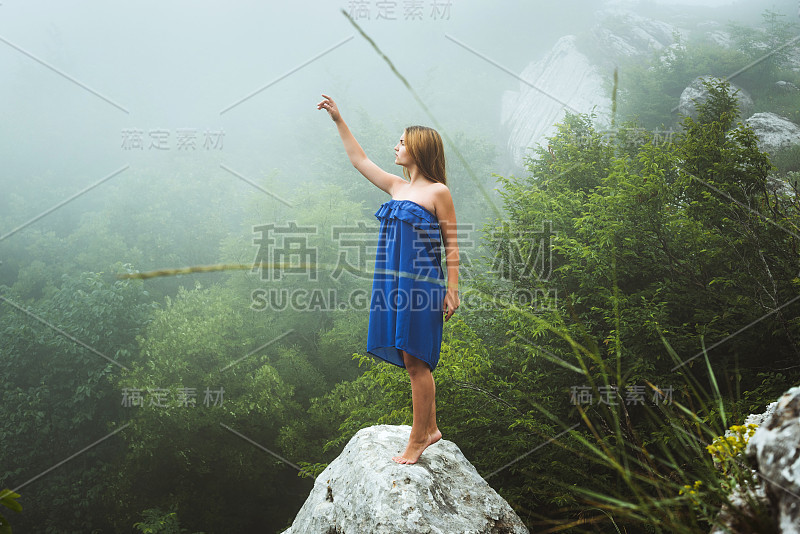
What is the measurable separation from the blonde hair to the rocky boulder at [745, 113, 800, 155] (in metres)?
12.4

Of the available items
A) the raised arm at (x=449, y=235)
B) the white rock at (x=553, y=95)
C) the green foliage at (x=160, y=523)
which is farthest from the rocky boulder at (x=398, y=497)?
the white rock at (x=553, y=95)

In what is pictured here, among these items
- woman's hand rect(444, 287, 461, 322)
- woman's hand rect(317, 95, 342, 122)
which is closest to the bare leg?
woman's hand rect(444, 287, 461, 322)

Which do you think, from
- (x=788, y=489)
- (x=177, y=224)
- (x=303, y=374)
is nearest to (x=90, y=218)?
(x=177, y=224)

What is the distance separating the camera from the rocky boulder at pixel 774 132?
11812mm

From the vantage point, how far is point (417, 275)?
2.35 metres

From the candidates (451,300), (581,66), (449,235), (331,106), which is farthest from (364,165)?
(581,66)

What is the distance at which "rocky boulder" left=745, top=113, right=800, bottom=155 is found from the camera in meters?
11.8

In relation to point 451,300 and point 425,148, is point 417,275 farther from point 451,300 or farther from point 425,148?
point 425,148

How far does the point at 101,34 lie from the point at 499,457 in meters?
74.9

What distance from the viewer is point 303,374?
54.5 feet

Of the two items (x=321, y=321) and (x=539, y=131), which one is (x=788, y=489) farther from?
(x=539, y=131)

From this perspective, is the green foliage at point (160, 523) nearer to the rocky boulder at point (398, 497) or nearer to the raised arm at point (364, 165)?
the rocky boulder at point (398, 497)

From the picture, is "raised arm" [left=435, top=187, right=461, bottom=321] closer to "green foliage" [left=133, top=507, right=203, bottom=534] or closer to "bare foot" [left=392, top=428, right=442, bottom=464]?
"bare foot" [left=392, top=428, right=442, bottom=464]

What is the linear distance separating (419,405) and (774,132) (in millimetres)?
14161
